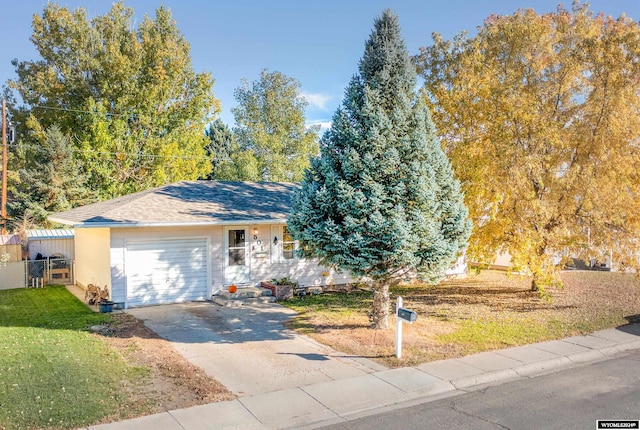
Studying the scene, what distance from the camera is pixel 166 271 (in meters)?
15.3

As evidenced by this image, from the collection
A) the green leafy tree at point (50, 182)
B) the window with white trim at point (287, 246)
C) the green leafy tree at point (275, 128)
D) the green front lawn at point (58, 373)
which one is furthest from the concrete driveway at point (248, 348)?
the green leafy tree at point (50, 182)

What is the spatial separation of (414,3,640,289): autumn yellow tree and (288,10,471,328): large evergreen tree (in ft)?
11.9

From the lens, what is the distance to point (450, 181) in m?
11.5

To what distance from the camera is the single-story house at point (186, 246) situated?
14.6m

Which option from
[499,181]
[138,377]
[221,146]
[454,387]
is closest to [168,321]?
[138,377]

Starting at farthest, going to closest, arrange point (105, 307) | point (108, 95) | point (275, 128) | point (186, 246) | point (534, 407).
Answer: point (275, 128) < point (108, 95) < point (186, 246) < point (105, 307) < point (534, 407)

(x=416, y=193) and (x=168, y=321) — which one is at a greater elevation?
(x=416, y=193)

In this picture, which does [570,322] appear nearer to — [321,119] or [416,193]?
[416,193]

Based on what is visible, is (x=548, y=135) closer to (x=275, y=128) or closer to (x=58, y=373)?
(x=58, y=373)

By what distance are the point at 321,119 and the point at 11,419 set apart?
3364 centimetres

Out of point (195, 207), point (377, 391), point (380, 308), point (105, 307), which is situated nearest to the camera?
point (377, 391)

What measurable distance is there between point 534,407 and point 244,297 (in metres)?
10.2

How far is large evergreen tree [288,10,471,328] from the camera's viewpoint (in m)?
10.7

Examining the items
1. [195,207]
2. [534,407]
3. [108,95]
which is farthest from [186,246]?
[108,95]
